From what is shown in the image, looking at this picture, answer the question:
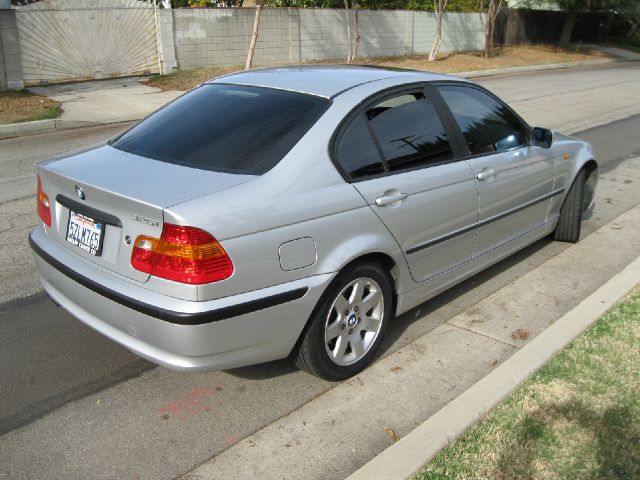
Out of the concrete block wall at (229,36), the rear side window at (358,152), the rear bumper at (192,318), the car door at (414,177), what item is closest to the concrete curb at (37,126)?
the concrete block wall at (229,36)

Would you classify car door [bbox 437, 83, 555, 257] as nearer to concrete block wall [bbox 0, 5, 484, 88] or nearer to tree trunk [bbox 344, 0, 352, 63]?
concrete block wall [bbox 0, 5, 484, 88]

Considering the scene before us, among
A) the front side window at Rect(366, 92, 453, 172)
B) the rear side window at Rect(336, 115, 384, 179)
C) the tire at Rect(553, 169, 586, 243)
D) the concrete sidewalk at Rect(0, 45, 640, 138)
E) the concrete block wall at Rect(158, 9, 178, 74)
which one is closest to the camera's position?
the rear side window at Rect(336, 115, 384, 179)

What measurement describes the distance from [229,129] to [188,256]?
3.22ft

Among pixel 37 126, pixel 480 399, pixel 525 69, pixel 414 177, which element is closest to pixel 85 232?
pixel 414 177

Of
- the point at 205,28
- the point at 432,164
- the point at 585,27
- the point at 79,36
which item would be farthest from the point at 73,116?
the point at 585,27

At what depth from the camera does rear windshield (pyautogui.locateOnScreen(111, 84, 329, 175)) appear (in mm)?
3199

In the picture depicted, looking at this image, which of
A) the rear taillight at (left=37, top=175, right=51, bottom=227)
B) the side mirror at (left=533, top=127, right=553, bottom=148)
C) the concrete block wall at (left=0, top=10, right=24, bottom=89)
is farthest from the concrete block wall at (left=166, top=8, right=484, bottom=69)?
the rear taillight at (left=37, top=175, right=51, bottom=227)

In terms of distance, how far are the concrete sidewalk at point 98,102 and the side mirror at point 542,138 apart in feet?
32.1

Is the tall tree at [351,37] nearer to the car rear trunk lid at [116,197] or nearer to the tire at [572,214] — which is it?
the tire at [572,214]

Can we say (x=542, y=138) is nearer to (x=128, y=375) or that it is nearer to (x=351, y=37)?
(x=128, y=375)

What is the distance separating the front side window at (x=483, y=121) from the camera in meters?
4.22

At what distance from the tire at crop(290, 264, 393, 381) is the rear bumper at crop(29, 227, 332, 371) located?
0.11 m

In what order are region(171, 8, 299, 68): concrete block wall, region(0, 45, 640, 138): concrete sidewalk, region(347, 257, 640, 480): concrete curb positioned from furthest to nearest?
region(171, 8, 299, 68): concrete block wall < region(0, 45, 640, 138): concrete sidewalk < region(347, 257, 640, 480): concrete curb

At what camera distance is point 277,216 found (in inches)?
115
